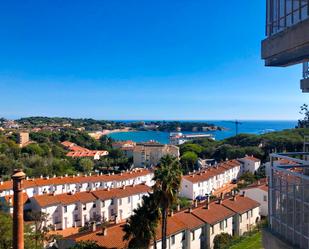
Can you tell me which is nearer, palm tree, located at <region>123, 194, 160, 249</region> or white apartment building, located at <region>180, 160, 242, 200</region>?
palm tree, located at <region>123, 194, 160, 249</region>

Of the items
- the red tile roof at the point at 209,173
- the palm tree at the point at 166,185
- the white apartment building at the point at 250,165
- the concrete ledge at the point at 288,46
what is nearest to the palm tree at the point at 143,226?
the palm tree at the point at 166,185

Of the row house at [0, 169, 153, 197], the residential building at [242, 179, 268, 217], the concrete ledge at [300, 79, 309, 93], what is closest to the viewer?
the concrete ledge at [300, 79, 309, 93]

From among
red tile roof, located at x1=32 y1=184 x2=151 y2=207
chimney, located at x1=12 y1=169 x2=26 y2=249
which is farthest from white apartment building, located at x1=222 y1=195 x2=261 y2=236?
chimney, located at x1=12 y1=169 x2=26 y2=249

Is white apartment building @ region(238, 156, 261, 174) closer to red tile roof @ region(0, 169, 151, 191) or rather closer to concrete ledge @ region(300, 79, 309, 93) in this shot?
red tile roof @ region(0, 169, 151, 191)

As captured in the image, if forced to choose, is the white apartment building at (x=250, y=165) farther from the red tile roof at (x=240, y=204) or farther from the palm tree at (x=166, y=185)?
the palm tree at (x=166, y=185)

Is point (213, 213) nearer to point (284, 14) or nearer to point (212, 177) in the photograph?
point (212, 177)

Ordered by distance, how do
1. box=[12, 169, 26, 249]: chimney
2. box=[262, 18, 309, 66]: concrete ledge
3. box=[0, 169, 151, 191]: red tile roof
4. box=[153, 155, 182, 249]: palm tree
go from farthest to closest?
box=[0, 169, 151, 191]: red tile roof → box=[153, 155, 182, 249]: palm tree → box=[12, 169, 26, 249]: chimney → box=[262, 18, 309, 66]: concrete ledge

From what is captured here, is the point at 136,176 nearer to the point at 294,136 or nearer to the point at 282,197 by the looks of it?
the point at 294,136
